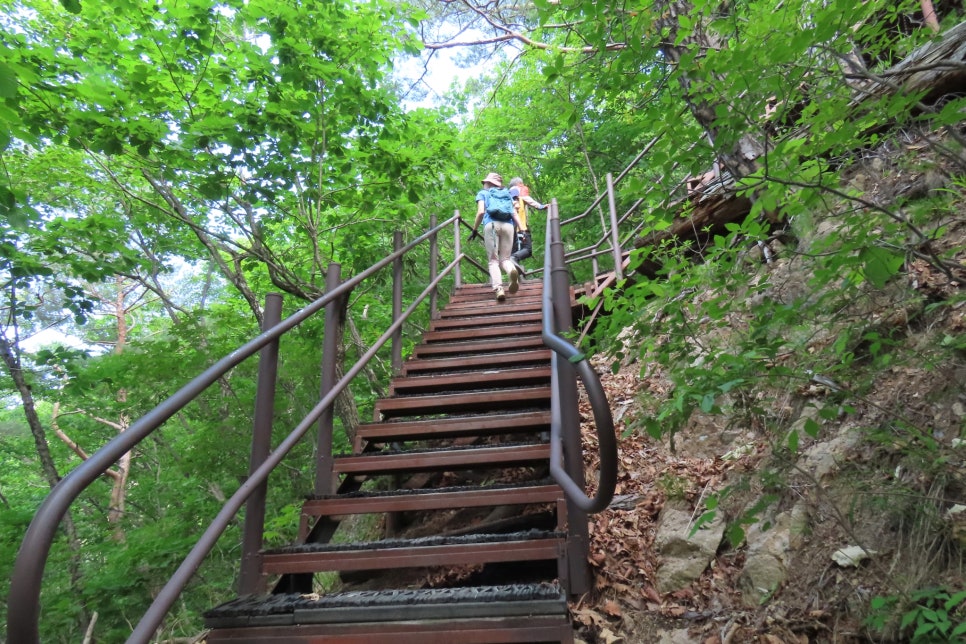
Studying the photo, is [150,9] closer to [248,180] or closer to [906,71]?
[248,180]

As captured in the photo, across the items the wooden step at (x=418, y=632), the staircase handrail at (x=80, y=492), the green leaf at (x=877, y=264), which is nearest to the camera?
the staircase handrail at (x=80, y=492)

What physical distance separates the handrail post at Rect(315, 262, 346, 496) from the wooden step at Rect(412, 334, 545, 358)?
5.35 feet

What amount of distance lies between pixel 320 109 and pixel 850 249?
448 centimetres

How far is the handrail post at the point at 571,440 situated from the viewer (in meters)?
2.29

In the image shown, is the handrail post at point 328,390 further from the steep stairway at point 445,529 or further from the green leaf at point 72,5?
the green leaf at point 72,5

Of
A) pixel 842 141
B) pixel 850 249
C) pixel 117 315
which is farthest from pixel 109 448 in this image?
pixel 117 315

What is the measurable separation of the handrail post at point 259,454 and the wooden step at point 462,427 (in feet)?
3.35

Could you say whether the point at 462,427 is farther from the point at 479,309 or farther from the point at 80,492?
the point at 479,309

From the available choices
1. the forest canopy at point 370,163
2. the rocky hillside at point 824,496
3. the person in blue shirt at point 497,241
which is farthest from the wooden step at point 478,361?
the person in blue shirt at point 497,241

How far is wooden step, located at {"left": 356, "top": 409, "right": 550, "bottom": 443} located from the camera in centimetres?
336

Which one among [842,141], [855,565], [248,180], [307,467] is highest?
[248,180]

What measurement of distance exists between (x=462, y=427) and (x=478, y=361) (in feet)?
3.92

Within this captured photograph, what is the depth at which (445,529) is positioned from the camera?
3855mm

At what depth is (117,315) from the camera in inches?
644
